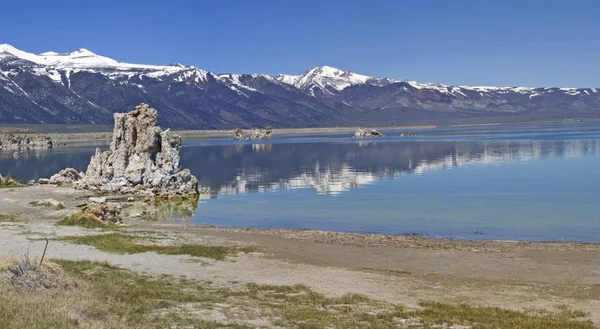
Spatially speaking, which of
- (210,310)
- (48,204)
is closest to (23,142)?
(48,204)

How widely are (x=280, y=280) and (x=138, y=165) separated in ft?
136

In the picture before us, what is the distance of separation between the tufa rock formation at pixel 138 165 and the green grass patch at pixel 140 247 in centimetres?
2752

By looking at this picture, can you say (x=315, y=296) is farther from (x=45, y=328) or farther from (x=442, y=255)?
(x=442, y=255)

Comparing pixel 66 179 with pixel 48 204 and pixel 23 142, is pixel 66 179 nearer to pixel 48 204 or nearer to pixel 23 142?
pixel 48 204

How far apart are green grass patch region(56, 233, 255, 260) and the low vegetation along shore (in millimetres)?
46

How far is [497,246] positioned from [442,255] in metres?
3.67

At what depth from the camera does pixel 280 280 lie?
19.3 m

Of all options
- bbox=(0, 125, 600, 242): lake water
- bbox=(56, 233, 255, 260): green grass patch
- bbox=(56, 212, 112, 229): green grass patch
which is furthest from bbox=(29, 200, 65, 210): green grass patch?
bbox=(56, 233, 255, 260): green grass patch

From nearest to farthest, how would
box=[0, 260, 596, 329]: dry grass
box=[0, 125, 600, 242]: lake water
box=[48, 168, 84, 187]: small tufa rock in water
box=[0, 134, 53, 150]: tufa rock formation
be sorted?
box=[0, 260, 596, 329]: dry grass, box=[0, 125, 600, 242]: lake water, box=[48, 168, 84, 187]: small tufa rock in water, box=[0, 134, 53, 150]: tufa rock formation

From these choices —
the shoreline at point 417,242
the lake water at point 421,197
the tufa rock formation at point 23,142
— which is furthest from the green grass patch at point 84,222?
the tufa rock formation at point 23,142

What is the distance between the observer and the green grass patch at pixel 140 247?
23.3 meters

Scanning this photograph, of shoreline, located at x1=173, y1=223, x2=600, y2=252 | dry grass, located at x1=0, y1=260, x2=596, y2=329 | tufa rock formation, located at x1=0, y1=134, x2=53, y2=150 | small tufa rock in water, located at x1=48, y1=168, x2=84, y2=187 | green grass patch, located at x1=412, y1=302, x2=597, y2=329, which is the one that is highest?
tufa rock formation, located at x1=0, y1=134, x2=53, y2=150

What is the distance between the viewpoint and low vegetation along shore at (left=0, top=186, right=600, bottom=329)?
13688 millimetres

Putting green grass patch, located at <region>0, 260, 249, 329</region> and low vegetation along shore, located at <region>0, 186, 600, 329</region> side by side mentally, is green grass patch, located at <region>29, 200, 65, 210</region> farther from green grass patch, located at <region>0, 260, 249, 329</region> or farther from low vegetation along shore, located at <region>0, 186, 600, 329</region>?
green grass patch, located at <region>0, 260, 249, 329</region>
